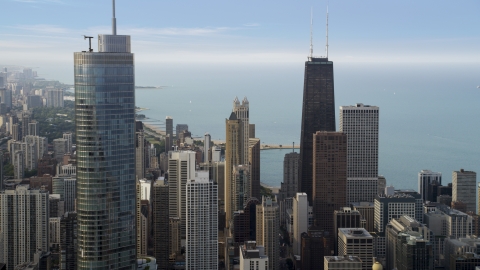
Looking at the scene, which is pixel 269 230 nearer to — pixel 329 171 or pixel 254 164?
pixel 329 171

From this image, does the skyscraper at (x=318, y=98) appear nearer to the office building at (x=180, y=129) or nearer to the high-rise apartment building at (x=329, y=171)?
the high-rise apartment building at (x=329, y=171)

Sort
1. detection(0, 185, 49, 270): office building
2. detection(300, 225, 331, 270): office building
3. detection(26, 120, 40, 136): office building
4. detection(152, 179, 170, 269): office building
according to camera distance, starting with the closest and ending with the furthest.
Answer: detection(0, 185, 49, 270): office building, detection(300, 225, 331, 270): office building, detection(152, 179, 170, 269): office building, detection(26, 120, 40, 136): office building

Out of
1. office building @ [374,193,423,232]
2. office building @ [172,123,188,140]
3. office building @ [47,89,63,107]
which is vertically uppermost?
office building @ [47,89,63,107]

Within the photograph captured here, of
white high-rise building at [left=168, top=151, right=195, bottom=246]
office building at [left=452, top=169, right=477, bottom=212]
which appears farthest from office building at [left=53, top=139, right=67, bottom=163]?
office building at [left=452, top=169, right=477, bottom=212]

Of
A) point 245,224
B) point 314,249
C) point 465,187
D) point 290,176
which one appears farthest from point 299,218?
point 465,187

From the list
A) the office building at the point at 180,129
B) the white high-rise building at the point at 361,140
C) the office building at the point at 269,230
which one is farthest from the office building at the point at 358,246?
the office building at the point at 180,129

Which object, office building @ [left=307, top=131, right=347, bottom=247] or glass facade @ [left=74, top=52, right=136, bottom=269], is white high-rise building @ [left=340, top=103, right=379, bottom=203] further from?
glass facade @ [left=74, top=52, right=136, bottom=269]
